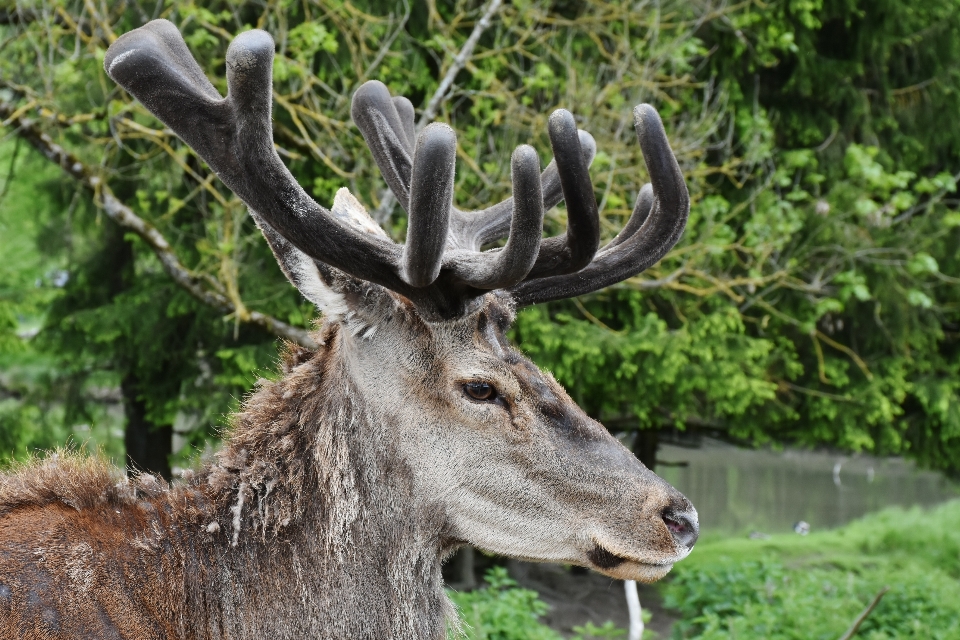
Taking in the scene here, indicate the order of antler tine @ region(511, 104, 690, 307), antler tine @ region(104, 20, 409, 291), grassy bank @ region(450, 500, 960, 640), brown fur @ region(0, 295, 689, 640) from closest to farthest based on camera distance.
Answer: antler tine @ region(104, 20, 409, 291)
brown fur @ region(0, 295, 689, 640)
antler tine @ region(511, 104, 690, 307)
grassy bank @ region(450, 500, 960, 640)

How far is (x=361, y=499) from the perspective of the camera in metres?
2.71

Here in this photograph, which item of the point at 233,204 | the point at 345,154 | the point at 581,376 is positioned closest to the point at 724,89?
the point at 581,376

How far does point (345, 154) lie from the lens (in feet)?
21.5

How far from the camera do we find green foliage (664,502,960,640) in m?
6.42

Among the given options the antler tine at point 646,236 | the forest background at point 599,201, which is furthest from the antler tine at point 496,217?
the forest background at point 599,201

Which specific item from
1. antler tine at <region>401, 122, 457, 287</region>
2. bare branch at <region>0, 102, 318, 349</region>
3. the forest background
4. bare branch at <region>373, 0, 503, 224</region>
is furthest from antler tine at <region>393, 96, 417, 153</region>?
bare branch at <region>0, 102, 318, 349</region>

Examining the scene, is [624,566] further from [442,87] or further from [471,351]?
[442,87]

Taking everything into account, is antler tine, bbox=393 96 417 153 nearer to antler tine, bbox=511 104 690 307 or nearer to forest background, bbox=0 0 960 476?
antler tine, bbox=511 104 690 307

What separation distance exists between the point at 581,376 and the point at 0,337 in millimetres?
5161

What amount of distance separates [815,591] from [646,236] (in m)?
5.55

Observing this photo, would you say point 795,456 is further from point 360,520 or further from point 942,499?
point 360,520

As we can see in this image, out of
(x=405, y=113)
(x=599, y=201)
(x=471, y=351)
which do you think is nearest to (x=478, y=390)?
(x=471, y=351)

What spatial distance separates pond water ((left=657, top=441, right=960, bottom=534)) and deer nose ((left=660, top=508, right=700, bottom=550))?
584 inches

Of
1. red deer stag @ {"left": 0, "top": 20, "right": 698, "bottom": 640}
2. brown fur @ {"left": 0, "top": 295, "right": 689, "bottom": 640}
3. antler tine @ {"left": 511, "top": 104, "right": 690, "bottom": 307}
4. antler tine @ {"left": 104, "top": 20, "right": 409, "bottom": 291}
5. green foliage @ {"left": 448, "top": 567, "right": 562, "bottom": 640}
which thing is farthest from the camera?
green foliage @ {"left": 448, "top": 567, "right": 562, "bottom": 640}
